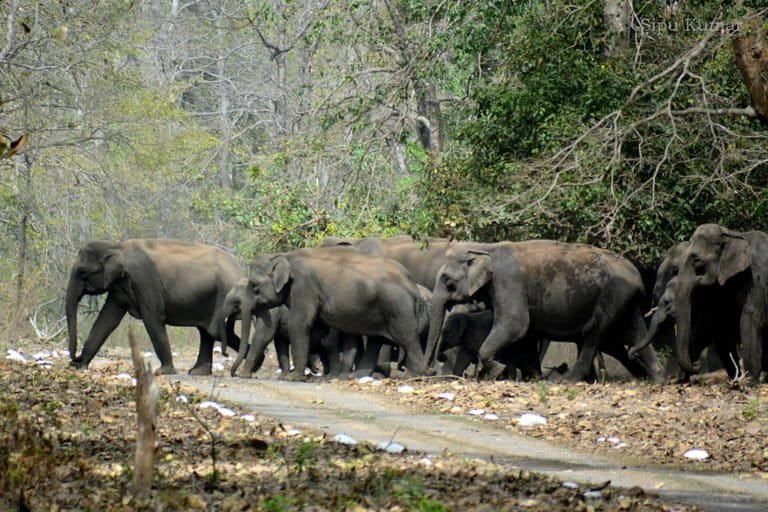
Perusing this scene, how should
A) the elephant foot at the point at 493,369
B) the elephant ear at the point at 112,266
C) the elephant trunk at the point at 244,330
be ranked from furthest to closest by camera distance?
the elephant ear at the point at 112,266 < the elephant trunk at the point at 244,330 < the elephant foot at the point at 493,369

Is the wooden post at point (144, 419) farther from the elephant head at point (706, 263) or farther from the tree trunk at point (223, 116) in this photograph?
the tree trunk at point (223, 116)

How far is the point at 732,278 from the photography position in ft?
62.4

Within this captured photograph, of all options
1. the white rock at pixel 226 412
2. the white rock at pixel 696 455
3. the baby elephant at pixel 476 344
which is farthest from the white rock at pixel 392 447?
the baby elephant at pixel 476 344


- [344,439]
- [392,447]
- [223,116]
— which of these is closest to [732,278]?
[344,439]

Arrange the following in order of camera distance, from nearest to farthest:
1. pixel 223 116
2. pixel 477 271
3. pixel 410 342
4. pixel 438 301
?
pixel 477 271 < pixel 438 301 < pixel 410 342 < pixel 223 116

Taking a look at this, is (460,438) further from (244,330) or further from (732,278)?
(244,330)

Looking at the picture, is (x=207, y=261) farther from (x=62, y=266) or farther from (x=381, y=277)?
(x=62, y=266)

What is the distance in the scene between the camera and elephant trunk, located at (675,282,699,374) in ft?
60.8

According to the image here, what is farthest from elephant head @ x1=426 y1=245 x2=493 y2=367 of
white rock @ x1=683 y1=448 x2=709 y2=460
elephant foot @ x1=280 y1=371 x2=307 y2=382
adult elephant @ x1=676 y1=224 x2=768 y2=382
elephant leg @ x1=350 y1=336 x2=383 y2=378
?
white rock @ x1=683 y1=448 x2=709 y2=460

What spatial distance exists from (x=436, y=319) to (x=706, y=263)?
15.3 ft

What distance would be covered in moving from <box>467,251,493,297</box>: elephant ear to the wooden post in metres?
13.6

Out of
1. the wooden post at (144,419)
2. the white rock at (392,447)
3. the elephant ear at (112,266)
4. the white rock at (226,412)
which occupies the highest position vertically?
the wooden post at (144,419)

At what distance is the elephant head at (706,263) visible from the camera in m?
18.7

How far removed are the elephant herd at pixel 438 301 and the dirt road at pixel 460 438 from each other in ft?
11.1
